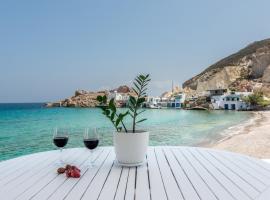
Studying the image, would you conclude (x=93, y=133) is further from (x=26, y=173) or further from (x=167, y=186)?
(x=167, y=186)

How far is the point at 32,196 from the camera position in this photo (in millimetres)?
1438

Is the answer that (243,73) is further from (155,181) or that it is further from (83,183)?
(83,183)

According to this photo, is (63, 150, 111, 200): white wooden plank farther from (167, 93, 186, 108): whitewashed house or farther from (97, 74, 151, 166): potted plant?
(167, 93, 186, 108): whitewashed house

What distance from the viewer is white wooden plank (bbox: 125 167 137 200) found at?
1.42m

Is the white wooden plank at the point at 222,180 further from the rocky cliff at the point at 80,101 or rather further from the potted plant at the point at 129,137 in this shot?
the rocky cliff at the point at 80,101

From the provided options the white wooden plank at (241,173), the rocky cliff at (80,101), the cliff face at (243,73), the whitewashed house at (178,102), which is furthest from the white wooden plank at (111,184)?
the rocky cliff at (80,101)

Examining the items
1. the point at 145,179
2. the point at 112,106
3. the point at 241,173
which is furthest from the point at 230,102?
the point at 145,179

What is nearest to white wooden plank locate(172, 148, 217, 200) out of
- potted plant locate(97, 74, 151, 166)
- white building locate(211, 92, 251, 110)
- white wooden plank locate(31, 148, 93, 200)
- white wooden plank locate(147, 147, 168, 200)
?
white wooden plank locate(147, 147, 168, 200)

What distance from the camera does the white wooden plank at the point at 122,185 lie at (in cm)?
142

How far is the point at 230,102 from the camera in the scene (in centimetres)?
5069

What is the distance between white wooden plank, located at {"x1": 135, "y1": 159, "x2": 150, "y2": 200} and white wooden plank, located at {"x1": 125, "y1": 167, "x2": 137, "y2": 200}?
2 cm

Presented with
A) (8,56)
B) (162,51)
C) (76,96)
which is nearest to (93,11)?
(162,51)

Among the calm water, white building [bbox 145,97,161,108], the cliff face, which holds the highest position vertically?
the cliff face

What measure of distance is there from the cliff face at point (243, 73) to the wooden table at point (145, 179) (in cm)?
5403
